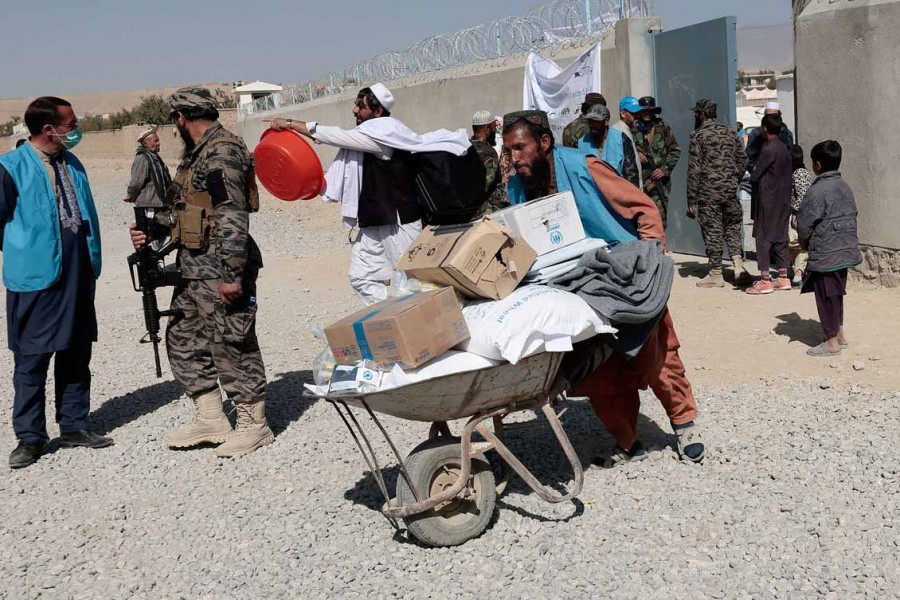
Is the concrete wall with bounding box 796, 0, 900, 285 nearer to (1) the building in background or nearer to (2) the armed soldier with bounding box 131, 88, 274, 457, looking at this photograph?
(2) the armed soldier with bounding box 131, 88, 274, 457

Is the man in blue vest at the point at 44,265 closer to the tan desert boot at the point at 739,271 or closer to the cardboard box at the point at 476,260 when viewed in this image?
the cardboard box at the point at 476,260

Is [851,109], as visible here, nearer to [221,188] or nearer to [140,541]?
[221,188]

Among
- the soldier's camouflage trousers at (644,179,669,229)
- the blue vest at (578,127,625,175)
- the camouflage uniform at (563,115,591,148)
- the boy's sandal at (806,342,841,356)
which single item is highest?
the camouflage uniform at (563,115,591,148)

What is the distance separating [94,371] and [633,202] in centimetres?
516

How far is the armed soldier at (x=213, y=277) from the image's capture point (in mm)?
4801

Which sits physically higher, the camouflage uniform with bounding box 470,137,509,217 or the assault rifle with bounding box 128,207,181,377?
the camouflage uniform with bounding box 470,137,509,217

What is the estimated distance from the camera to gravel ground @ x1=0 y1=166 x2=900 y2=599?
336 centimetres

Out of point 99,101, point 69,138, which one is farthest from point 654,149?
point 99,101

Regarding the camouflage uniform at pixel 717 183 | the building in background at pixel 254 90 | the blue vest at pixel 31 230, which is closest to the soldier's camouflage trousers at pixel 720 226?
the camouflage uniform at pixel 717 183

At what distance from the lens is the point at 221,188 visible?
4750 mm

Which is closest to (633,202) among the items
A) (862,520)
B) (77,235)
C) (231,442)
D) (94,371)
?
(862,520)

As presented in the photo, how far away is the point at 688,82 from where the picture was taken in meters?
9.55

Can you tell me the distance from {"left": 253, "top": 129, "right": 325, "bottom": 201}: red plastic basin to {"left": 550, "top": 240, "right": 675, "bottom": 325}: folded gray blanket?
1703mm

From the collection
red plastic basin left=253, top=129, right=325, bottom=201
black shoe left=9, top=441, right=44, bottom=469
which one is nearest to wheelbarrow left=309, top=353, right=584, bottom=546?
red plastic basin left=253, top=129, right=325, bottom=201
